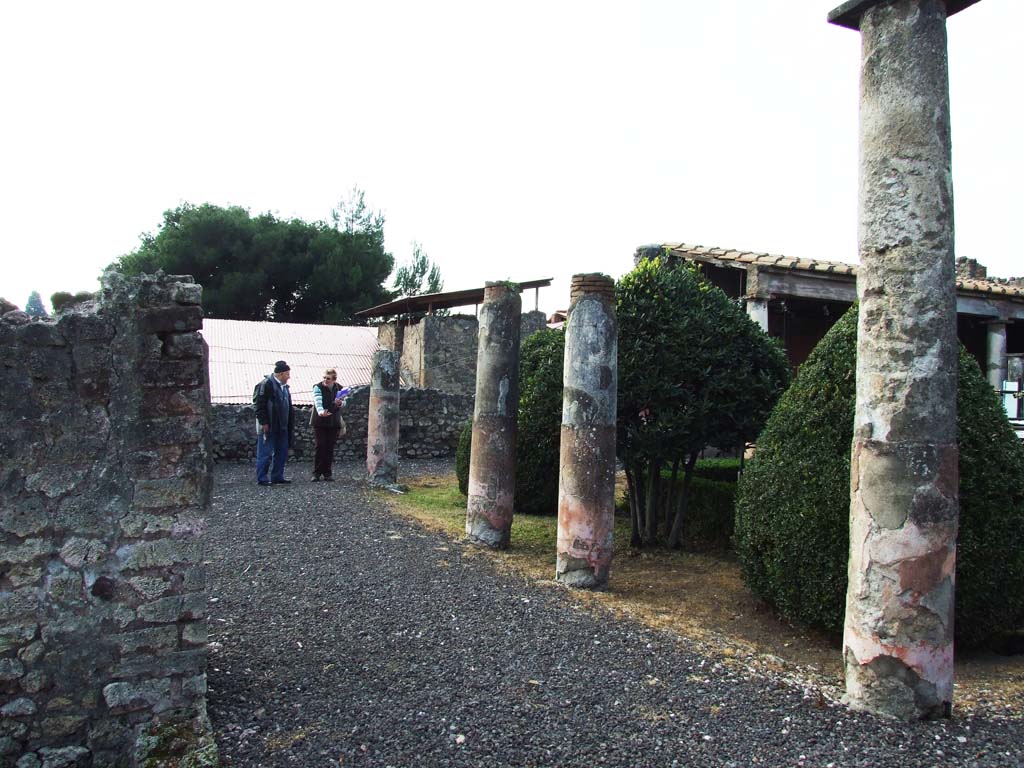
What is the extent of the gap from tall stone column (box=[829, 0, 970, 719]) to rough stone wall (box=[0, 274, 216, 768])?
10.9ft

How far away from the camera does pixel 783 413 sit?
5.81 meters

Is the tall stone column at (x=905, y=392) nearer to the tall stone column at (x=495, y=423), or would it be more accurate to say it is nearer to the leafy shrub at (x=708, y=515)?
the leafy shrub at (x=708, y=515)

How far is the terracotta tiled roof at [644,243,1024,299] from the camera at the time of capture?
38.9ft

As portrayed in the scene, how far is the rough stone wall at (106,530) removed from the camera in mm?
3438

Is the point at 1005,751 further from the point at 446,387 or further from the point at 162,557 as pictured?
the point at 446,387

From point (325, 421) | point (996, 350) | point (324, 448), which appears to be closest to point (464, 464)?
point (325, 421)

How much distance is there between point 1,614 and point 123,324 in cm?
133

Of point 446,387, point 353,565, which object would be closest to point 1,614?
point 353,565

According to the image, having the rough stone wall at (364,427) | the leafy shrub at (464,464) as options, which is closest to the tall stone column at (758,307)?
the leafy shrub at (464,464)

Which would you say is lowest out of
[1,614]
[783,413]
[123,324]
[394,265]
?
[1,614]

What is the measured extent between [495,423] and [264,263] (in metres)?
24.1

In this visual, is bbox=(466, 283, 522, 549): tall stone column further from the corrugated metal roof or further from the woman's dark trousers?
the corrugated metal roof

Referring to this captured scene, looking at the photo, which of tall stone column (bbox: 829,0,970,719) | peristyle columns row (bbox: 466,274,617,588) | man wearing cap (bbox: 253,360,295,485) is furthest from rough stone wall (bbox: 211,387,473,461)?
tall stone column (bbox: 829,0,970,719)

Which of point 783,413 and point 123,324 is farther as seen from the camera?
point 783,413
